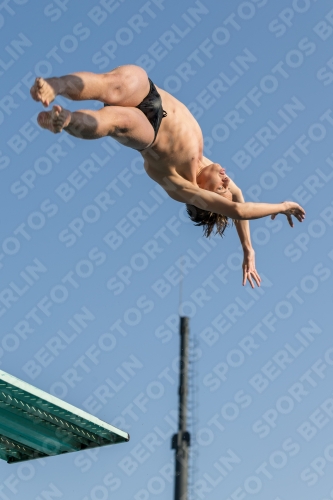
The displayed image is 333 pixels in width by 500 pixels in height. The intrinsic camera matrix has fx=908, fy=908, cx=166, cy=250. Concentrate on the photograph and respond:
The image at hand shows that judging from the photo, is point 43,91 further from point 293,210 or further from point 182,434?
point 182,434

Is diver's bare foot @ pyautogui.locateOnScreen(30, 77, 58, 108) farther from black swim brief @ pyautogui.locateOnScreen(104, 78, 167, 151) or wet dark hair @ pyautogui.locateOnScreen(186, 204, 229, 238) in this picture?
wet dark hair @ pyautogui.locateOnScreen(186, 204, 229, 238)

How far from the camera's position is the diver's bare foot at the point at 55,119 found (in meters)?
7.43

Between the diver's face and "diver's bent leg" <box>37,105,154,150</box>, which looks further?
the diver's face

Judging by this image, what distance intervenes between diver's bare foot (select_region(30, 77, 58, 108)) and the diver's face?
10.0ft

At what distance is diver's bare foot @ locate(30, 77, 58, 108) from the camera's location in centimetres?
729

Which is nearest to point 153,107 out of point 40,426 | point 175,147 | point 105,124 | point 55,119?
point 175,147

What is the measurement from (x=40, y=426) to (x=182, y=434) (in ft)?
63.5

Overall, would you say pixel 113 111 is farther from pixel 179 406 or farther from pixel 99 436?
pixel 179 406

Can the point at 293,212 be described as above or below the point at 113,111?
above

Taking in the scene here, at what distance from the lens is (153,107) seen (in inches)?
359

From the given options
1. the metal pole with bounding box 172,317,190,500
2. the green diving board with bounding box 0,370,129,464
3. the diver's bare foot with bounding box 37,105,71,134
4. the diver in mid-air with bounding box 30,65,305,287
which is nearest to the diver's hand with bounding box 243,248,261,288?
the diver in mid-air with bounding box 30,65,305,287

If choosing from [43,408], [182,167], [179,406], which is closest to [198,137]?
[182,167]

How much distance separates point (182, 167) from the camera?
9.91 meters

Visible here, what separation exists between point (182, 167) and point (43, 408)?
3.05 m
